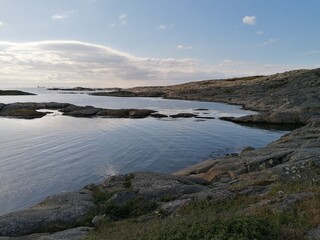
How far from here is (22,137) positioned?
5694 cm

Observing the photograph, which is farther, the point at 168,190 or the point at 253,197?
the point at 168,190

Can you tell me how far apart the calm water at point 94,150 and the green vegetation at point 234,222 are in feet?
46.6

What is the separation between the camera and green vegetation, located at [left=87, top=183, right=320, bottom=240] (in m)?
10.9

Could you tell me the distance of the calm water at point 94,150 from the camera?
31.4 m

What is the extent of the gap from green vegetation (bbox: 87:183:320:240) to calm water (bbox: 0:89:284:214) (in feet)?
46.6

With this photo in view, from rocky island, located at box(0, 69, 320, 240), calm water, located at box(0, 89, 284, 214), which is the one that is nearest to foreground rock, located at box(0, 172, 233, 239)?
rocky island, located at box(0, 69, 320, 240)

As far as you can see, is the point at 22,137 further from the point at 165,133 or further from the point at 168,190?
the point at 168,190

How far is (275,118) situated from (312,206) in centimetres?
6431

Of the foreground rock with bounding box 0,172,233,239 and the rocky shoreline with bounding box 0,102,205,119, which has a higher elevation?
the rocky shoreline with bounding box 0,102,205,119

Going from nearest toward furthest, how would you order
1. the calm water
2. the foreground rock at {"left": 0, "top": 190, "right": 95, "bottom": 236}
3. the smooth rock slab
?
the smooth rock slab
the foreground rock at {"left": 0, "top": 190, "right": 95, "bottom": 236}
the calm water

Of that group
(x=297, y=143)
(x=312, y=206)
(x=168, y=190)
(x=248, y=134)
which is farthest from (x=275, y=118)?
(x=312, y=206)

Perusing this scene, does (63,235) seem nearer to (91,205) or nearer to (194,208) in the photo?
(91,205)

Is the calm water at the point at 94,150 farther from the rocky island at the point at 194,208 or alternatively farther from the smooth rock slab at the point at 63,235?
the smooth rock slab at the point at 63,235

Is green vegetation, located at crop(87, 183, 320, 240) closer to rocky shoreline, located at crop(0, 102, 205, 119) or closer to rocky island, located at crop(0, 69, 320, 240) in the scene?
rocky island, located at crop(0, 69, 320, 240)
